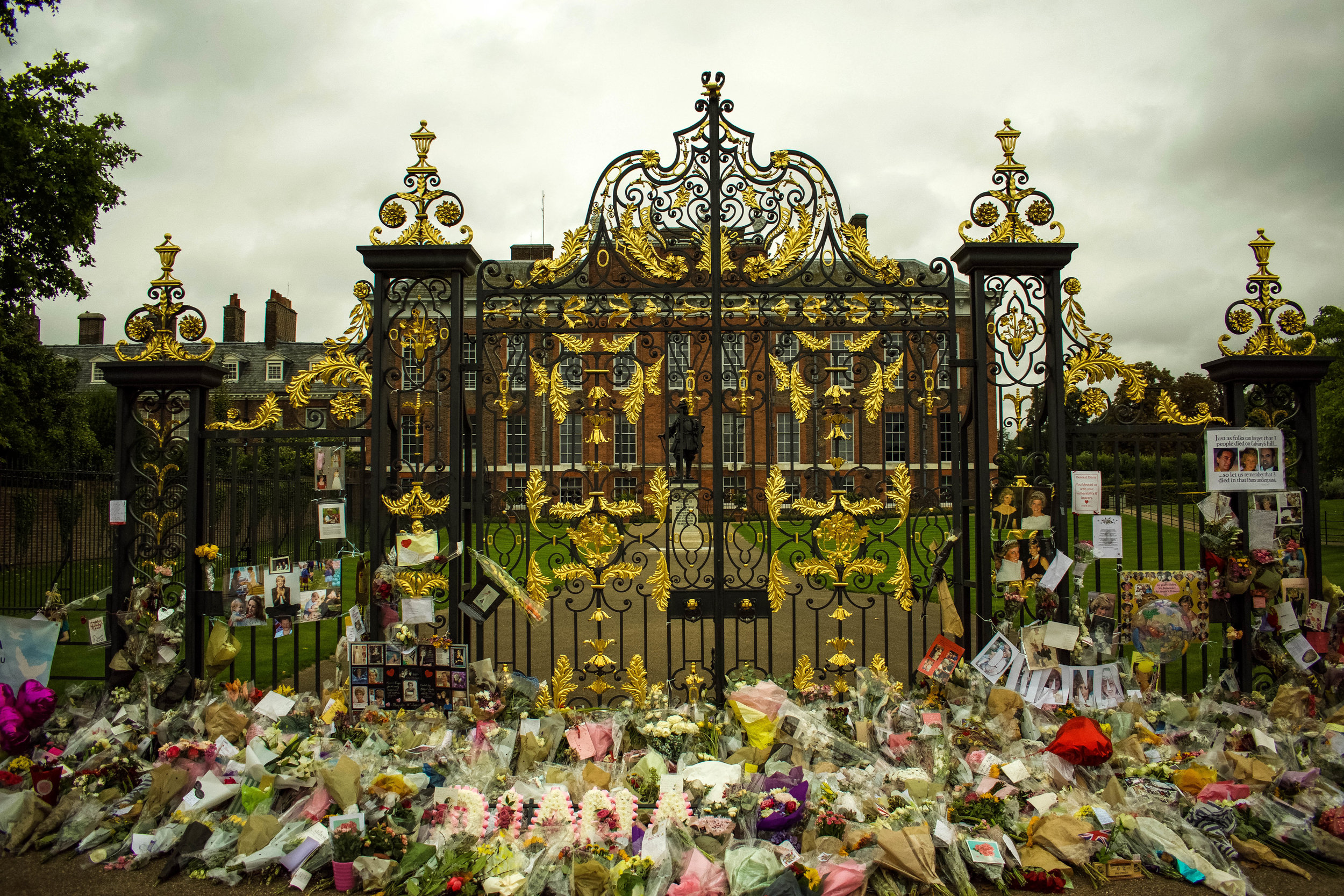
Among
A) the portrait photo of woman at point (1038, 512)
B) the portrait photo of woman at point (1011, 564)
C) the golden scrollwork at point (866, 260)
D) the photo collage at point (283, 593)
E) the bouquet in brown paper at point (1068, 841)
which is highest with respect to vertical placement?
the golden scrollwork at point (866, 260)

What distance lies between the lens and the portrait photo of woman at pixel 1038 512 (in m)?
4.99

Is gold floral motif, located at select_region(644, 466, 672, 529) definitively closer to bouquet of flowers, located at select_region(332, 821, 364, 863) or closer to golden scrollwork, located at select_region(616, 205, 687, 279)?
golden scrollwork, located at select_region(616, 205, 687, 279)

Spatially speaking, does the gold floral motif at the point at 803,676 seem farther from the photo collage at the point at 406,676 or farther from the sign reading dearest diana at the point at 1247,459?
the sign reading dearest diana at the point at 1247,459

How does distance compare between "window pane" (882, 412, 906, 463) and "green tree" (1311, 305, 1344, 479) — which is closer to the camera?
"green tree" (1311, 305, 1344, 479)

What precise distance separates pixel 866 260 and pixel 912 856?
352 cm

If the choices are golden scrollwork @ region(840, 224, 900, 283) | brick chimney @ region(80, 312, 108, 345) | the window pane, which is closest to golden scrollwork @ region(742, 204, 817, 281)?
golden scrollwork @ region(840, 224, 900, 283)

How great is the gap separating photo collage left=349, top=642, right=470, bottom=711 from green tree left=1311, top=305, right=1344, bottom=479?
18.8 meters

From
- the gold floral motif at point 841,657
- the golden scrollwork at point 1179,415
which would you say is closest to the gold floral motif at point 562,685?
the gold floral motif at point 841,657

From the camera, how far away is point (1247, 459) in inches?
201

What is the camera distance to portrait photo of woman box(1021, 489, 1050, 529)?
4988 millimetres

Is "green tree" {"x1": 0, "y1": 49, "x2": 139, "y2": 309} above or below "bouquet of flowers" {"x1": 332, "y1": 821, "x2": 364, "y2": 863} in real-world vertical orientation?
above

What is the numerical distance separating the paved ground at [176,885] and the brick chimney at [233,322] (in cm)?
3722

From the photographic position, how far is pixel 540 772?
172 inches

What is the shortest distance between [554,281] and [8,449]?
14968 mm
